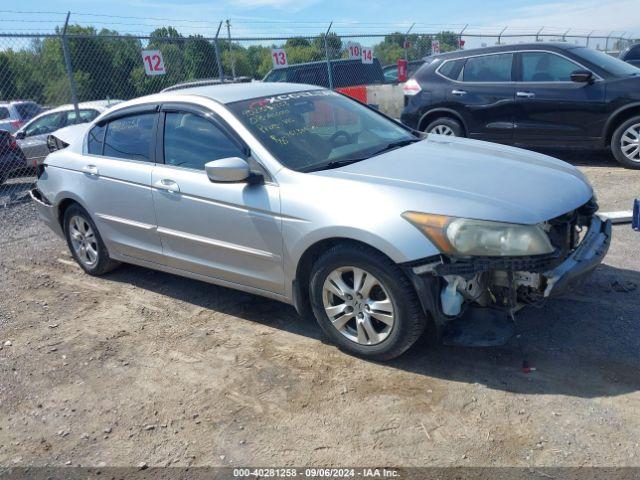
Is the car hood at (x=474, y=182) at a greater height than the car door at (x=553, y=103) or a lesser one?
greater

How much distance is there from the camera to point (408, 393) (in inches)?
135

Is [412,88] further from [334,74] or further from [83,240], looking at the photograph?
[83,240]

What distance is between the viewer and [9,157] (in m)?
10.6

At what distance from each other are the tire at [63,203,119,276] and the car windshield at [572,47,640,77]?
6774 millimetres

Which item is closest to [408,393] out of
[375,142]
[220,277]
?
[220,277]

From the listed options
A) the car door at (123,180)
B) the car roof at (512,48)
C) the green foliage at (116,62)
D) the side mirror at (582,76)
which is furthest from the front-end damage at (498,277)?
the green foliage at (116,62)

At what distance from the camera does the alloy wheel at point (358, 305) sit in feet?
11.7


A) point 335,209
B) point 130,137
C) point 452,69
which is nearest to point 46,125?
point 452,69

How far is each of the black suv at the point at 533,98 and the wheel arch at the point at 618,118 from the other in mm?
12

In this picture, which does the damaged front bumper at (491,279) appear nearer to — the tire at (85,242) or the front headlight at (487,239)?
the front headlight at (487,239)

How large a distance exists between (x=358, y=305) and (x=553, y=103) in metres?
6.03

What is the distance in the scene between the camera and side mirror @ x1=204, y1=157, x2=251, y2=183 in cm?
387

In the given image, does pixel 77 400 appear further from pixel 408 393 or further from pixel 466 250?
pixel 466 250

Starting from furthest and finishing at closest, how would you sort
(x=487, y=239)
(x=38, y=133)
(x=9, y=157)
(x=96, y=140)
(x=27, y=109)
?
(x=27, y=109)
(x=38, y=133)
(x=9, y=157)
(x=96, y=140)
(x=487, y=239)
